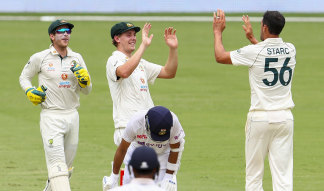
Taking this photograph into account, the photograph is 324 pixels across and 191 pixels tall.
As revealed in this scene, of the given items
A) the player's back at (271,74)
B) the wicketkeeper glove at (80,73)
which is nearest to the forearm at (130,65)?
the wicketkeeper glove at (80,73)

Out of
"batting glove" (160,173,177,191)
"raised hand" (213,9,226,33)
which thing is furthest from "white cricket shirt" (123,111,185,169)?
"raised hand" (213,9,226,33)

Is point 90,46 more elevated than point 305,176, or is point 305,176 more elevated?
point 90,46

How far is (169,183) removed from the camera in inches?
339

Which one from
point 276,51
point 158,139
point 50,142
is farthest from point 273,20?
point 50,142

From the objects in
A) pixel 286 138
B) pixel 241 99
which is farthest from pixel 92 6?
pixel 286 138

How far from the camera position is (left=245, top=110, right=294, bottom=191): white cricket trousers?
9078 millimetres

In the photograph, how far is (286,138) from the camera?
916cm

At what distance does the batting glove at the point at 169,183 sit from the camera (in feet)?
28.1

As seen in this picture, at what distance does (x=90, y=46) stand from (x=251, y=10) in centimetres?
1112

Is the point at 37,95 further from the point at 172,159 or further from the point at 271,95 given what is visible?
the point at 271,95

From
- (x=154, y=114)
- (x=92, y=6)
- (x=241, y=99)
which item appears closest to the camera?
(x=154, y=114)

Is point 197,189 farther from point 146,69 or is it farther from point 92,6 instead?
point 92,6

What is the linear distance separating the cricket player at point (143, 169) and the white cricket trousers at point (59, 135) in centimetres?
413

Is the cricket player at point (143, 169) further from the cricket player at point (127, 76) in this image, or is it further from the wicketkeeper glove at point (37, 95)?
the wicketkeeper glove at point (37, 95)
